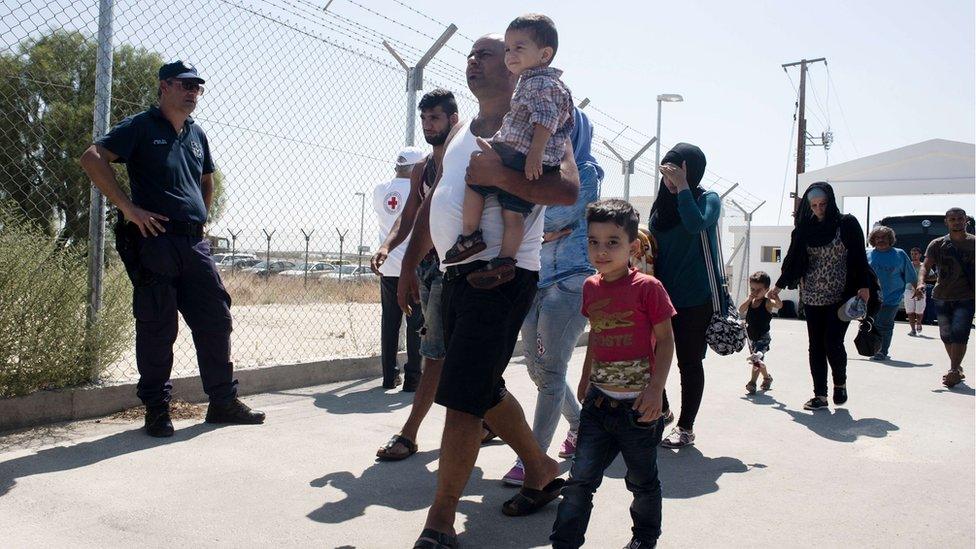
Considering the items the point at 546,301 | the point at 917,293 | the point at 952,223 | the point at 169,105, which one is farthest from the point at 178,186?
the point at 917,293

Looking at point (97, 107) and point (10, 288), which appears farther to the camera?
point (97, 107)

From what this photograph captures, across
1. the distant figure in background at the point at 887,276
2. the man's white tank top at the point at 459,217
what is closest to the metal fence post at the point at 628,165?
the distant figure in background at the point at 887,276

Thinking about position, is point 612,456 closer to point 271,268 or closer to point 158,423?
point 158,423

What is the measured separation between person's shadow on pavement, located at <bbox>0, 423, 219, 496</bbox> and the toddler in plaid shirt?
2108mm

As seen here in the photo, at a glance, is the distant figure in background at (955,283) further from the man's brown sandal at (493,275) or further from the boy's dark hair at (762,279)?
the man's brown sandal at (493,275)

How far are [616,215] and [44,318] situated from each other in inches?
130

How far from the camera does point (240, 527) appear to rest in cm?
303

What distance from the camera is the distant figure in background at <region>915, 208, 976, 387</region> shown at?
7.70 m

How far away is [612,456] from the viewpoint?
2961 mm

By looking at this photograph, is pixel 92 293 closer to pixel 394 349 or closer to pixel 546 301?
pixel 394 349

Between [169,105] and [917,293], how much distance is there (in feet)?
25.6

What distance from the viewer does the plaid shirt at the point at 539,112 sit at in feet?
9.45

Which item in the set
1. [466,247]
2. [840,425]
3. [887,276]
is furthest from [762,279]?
[466,247]

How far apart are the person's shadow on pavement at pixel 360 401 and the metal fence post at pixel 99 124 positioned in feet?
5.18
